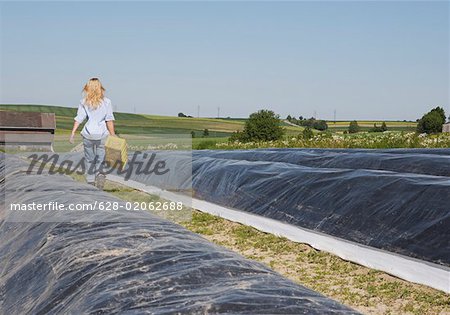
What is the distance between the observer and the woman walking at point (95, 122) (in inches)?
254

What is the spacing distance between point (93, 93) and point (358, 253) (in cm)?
363

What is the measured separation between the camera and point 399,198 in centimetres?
480

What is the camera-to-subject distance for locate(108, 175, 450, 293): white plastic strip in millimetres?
3865

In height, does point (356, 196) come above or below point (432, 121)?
below

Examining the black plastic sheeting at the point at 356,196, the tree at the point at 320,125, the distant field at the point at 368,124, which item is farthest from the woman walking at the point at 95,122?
the tree at the point at 320,125

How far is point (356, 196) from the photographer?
5.21 meters

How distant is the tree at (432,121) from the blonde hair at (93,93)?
49322mm

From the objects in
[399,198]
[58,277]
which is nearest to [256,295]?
[58,277]

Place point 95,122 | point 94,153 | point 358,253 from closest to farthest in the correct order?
point 358,253
point 95,122
point 94,153

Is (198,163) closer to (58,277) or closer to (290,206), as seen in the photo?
(290,206)

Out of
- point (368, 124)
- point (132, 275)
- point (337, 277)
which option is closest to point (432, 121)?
point (368, 124)

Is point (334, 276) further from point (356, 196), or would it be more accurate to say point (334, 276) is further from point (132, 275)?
point (132, 275)

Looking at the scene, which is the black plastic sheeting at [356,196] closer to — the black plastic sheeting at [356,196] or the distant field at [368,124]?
the black plastic sheeting at [356,196]

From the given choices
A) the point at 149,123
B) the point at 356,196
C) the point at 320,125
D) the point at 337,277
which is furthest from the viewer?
the point at 320,125
